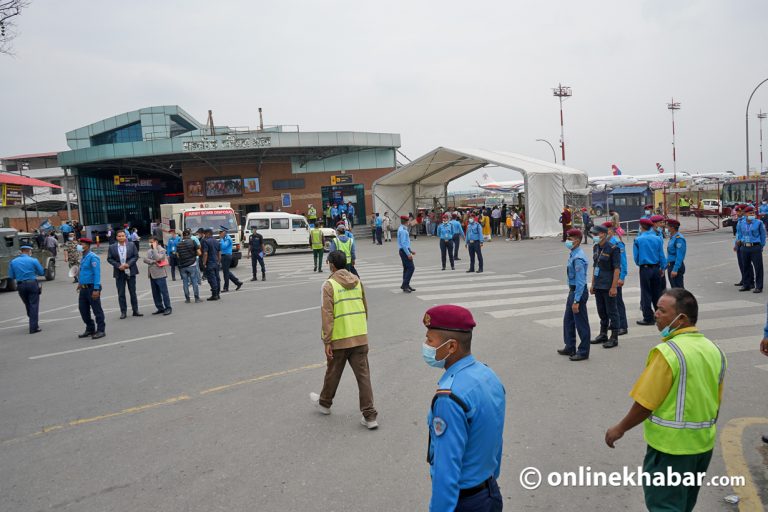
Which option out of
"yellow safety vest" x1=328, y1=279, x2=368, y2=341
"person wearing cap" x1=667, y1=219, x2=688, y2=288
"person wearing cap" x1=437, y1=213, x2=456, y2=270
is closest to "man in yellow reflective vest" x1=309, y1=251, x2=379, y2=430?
"yellow safety vest" x1=328, y1=279, x2=368, y2=341

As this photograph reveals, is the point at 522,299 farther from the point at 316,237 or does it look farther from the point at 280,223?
the point at 280,223

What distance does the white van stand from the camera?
27016mm

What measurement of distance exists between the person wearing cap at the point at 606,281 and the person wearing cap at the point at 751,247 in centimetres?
555

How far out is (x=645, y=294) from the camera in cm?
884

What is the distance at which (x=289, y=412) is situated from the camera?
19.0 feet

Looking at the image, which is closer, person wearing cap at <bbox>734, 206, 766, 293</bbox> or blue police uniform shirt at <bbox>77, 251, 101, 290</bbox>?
blue police uniform shirt at <bbox>77, 251, 101, 290</bbox>

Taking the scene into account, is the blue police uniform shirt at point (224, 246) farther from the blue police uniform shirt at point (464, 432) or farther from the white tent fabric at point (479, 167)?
the white tent fabric at point (479, 167)

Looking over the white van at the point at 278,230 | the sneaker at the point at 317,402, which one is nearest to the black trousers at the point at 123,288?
the sneaker at the point at 317,402

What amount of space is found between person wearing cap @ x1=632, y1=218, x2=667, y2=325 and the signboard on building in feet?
73.3

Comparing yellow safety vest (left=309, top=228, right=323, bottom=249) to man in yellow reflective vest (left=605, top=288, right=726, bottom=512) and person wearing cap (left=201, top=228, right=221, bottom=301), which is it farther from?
man in yellow reflective vest (left=605, top=288, right=726, bottom=512)

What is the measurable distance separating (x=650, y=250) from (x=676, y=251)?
920mm

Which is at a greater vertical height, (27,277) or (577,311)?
(27,277)

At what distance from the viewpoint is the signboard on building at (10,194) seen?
68.1ft

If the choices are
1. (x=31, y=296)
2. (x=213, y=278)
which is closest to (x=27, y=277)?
(x=31, y=296)
